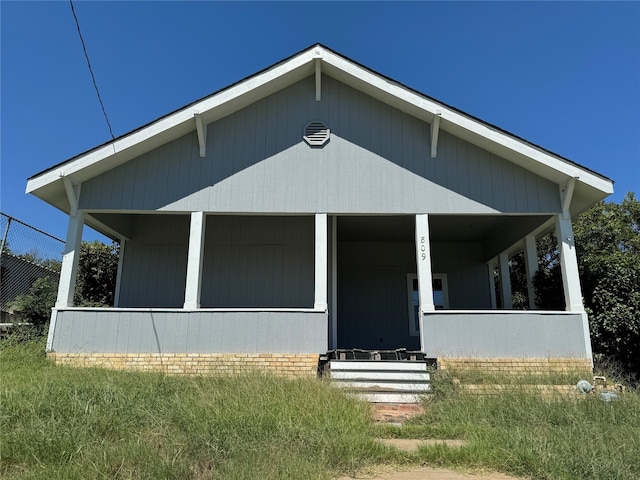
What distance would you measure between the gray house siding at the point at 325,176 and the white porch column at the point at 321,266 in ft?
1.12

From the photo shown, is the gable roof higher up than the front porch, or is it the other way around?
the gable roof

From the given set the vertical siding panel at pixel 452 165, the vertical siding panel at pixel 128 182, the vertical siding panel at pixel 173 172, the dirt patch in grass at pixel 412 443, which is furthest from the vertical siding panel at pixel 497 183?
the vertical siding panel at pixel 128 182

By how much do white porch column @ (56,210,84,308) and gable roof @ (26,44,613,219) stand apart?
32.1 inches

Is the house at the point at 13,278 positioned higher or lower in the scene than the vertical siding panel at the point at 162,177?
lower

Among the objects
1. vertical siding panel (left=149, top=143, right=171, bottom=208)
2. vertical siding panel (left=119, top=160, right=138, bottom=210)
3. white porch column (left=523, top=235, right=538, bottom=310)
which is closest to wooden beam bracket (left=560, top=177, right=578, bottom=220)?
white porch column (left=523, top=235, right=538, bottom=310)

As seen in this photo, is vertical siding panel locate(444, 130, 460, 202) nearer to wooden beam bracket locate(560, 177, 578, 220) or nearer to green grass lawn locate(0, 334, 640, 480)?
wooden beam bracket locate(560, 177, 578, 220)

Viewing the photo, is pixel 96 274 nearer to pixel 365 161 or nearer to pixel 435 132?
pixel 365 161

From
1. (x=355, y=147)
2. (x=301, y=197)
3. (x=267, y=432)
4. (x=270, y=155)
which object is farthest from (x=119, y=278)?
(x=267, y=432)

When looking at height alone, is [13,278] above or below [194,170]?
below

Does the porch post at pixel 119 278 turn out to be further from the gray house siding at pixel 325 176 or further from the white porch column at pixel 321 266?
the white porch column at pixel 321 266

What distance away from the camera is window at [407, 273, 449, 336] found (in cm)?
1348

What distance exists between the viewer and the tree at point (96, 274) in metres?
16.3

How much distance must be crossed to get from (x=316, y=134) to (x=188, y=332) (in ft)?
16.8

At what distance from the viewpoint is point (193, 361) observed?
9.05m
